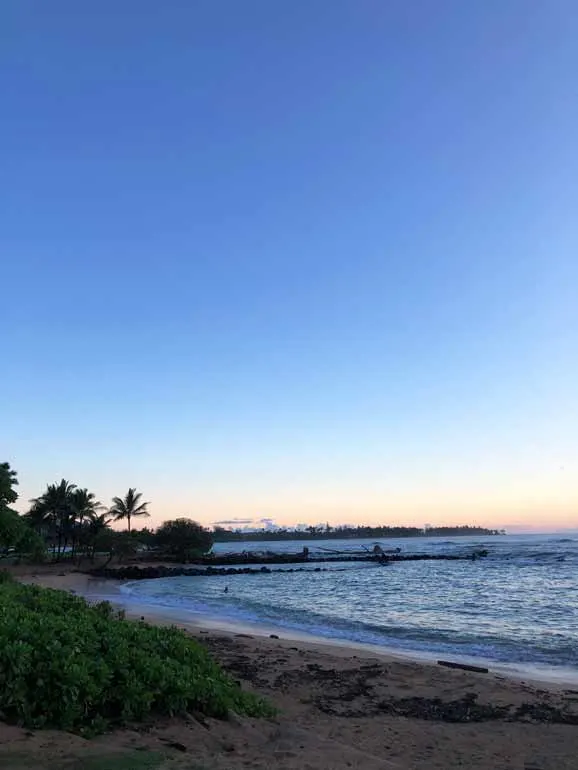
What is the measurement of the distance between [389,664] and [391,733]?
643cm

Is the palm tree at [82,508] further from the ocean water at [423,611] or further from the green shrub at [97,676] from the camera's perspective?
the green shrub at [97,676]

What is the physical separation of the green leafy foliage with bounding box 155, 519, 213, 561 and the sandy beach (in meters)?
69.1

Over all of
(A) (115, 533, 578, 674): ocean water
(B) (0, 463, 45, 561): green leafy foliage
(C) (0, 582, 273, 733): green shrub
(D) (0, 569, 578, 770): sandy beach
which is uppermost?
(B) (0, 463, 45, 561): green leafy foliage

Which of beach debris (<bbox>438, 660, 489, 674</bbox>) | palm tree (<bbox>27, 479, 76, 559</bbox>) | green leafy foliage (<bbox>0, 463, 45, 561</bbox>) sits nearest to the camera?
beach debris (<bbox>438, 660, 489, 674</bbox>)

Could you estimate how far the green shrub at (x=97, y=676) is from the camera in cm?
604

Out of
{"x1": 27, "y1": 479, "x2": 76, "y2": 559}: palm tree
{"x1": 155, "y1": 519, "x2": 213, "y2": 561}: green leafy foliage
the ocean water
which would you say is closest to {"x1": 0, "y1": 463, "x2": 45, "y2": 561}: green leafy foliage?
the ocean water

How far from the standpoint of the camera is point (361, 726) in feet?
31.1

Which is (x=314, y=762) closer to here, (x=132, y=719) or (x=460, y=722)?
(x=132, y=719)

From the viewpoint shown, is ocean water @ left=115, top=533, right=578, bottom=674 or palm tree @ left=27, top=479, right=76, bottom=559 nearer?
ocean water @ left=115, top=533, right=578, bottom=674

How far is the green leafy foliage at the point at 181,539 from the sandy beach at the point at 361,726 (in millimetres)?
69061

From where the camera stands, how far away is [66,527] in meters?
70.5

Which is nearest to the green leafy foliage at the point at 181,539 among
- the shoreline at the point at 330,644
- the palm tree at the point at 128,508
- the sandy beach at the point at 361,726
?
the palm tree at the point at 128,508

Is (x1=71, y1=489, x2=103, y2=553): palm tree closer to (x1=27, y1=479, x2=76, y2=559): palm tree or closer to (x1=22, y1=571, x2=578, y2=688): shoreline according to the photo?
(x1=27, y1=479, x2=76, y2=559): palm tree

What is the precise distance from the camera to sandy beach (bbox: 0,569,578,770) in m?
6.07
